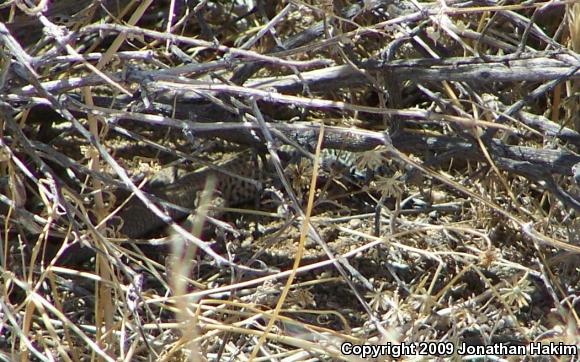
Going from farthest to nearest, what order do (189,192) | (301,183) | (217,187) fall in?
1. (217,187)
2. (189,192)
3. (301,183)

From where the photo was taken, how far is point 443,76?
2713 mm

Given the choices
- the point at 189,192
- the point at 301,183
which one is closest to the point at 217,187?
the point at 189,192

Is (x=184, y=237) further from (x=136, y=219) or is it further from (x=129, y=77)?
(x=136, y=219)

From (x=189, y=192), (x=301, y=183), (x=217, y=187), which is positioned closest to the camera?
(x=301, y=183)

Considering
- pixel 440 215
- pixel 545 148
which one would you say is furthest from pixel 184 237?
pixel 440 215

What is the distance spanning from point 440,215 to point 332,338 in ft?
3.46

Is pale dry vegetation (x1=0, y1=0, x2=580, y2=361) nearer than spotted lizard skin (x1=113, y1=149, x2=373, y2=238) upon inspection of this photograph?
Yes

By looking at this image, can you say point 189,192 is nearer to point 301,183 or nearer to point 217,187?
point 217,187

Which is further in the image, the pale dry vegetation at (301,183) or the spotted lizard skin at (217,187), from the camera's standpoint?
the spotted lizard skin at (217,187)

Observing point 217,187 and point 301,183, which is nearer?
point 301,183

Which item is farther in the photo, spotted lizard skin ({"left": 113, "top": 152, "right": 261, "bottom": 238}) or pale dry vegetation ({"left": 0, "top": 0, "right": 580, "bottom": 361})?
spotted lizard skin ({"left": 113, "top": 152, "right": 261, "bottom": 238})

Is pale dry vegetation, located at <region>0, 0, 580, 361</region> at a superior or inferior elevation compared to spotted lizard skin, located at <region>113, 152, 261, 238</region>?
superior

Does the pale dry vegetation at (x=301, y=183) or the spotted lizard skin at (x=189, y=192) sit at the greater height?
the pale dry vegetation at (x=301, y=183)

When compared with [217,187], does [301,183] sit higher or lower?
higher
